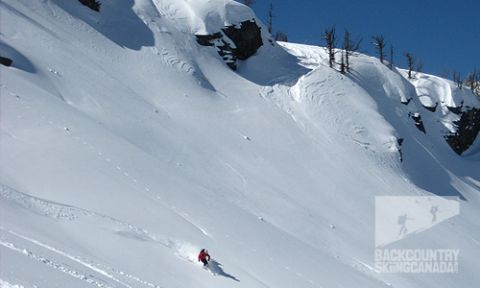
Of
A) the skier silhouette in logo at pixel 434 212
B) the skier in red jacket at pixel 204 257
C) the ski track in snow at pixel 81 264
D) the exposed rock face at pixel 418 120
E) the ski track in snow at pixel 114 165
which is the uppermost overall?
the exposed rock face at pixel 418 120

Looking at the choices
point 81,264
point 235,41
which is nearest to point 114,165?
point 81,264

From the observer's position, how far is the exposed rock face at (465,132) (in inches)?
1454

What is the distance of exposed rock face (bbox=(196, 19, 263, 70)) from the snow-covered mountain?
0.32ft

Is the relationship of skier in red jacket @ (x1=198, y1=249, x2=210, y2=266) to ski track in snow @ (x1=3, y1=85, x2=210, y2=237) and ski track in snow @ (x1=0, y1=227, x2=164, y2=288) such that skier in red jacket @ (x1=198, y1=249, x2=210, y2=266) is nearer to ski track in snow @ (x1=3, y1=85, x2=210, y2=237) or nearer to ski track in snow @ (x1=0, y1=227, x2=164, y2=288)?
ski track in snow @ (x1=3, y1=85, x2=210, y2=237)

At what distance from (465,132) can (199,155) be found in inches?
1132

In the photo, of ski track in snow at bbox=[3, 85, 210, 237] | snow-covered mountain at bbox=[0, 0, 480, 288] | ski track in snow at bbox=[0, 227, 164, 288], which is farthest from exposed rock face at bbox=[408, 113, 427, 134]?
ski track in snow at bbox=[0, 227, 164, 288]

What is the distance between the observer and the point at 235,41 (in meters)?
30.6

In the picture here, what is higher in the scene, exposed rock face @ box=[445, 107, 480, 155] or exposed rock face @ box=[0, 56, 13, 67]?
exposed rock face @ box=[445, 107, 480, 155]

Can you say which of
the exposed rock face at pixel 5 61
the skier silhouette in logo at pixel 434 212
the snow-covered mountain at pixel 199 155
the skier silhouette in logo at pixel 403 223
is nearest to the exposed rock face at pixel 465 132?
the snow-covered mountain at pixel 199 155

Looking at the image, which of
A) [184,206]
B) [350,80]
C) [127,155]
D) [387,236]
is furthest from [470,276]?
[350,80]

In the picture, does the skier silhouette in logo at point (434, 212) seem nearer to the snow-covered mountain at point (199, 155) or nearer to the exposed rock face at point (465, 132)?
the snow-covered mountain at point (199, 155)

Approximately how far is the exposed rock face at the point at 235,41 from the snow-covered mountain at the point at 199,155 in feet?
0.32

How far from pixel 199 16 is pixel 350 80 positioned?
444 inches

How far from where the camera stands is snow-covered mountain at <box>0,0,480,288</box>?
991 cm
